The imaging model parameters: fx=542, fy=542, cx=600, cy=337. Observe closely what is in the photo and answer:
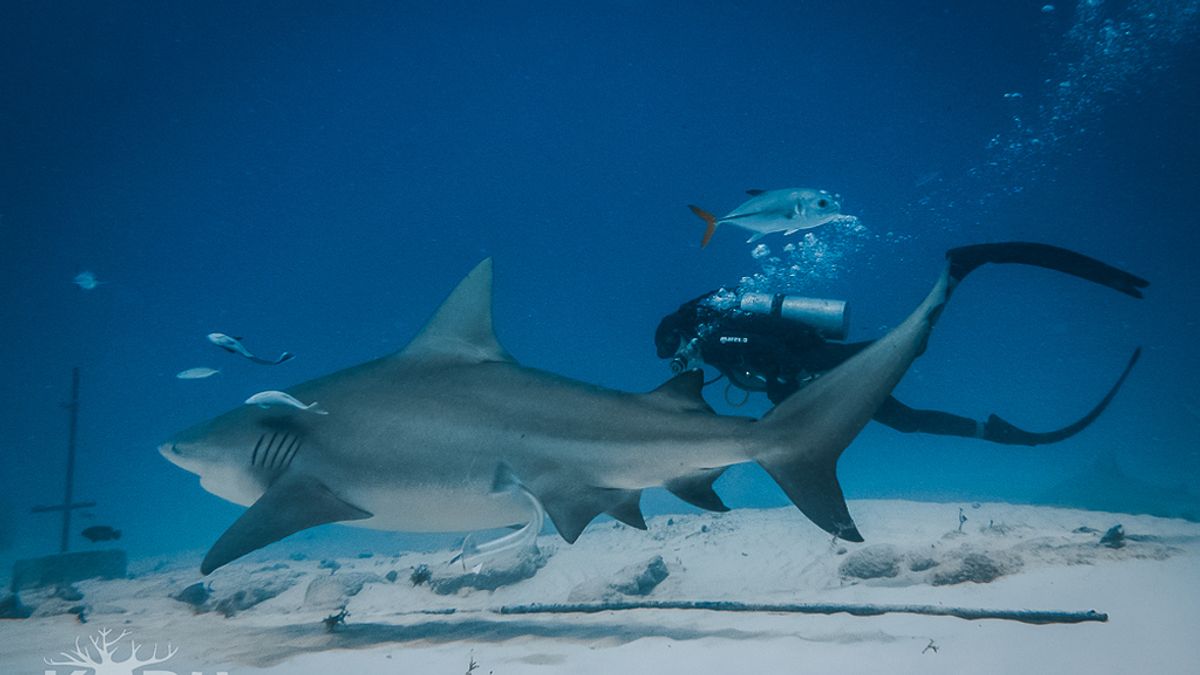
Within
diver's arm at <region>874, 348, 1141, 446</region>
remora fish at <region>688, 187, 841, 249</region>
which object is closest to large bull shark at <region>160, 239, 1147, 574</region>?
remora fish at <region>688, 187, 841, 249</region>

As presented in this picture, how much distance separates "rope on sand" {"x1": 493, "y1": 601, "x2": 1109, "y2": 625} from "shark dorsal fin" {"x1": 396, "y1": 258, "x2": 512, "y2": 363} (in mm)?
2063

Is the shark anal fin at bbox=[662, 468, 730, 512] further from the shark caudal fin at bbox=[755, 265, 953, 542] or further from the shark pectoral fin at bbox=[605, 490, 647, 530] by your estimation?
the shark caudal fin at bbox=[755, 265, 953, 542]

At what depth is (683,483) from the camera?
3305 millimetres

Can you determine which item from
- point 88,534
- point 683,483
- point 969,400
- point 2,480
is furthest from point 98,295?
point 969,400

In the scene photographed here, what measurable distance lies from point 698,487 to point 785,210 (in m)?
4.57

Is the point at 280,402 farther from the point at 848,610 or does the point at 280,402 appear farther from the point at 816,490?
the point at 848,610

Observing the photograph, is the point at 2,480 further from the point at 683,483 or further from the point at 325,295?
the point at 683,483

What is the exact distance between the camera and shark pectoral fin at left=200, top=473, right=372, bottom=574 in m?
3.07

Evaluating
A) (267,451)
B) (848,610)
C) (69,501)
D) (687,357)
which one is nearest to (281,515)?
(267,451)

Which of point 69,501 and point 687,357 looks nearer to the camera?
point 687,357

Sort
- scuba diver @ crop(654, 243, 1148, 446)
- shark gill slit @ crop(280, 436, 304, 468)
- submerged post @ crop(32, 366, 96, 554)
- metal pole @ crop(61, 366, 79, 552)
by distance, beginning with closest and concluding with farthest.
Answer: shark gill slit @ crop(280, 436, 304, 468)
scuba diver @ crop(654, 243, 1148, 446)
submerged post @ crop(32, 366, 96, 554)
metal pole @ crop(61, 366, 79, 552)

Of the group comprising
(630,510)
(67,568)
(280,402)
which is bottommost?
(67,568)

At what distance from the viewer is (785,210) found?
6.73m

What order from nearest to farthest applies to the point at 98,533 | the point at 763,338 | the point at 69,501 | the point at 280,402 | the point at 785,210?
the point at 280,402 < the point at 763,338 < the point at 785,210 < the point at 98,533 < the point at 69,501
